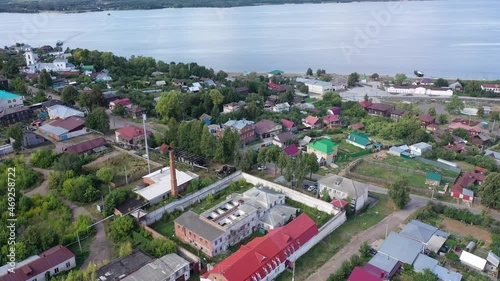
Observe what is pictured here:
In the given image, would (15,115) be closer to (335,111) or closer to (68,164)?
(68,164)

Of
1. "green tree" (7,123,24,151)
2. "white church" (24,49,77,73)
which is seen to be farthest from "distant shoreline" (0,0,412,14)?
"green tree" (7,123,24,151)

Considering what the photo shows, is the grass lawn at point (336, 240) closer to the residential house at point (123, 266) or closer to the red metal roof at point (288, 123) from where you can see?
the residential house at point (123, 266)

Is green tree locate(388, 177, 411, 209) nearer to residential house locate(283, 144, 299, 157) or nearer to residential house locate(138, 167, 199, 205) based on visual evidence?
residential house locate(283, 144, 299, 157)

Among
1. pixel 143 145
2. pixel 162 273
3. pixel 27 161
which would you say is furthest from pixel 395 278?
pixel 27 161

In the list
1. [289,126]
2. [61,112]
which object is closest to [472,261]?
[289,126]

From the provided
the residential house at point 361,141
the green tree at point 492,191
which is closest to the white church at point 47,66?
the residential house at point 361,141

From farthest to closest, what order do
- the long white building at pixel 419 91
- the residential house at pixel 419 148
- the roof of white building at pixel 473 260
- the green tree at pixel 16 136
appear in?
1. the long white building at pixel 419 91
2. the residential house at pixel 419 148
3. the green tree at pixel 16 136
4. the roof of white building at pixel 473 260
